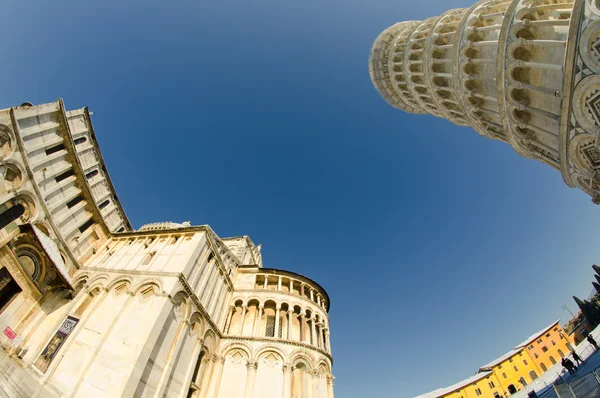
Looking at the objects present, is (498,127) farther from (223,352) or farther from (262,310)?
(223,352)

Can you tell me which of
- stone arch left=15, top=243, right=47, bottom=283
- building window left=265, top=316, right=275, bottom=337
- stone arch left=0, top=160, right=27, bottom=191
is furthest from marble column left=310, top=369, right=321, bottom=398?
stone arch left=0, top=160, right=27, bottom=191

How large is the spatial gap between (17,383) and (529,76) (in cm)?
2720

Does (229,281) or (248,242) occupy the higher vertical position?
(248,242)

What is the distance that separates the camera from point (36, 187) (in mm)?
17344

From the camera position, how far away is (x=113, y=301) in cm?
1784

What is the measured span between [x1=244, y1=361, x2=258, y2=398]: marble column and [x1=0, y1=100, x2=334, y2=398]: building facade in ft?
0.22

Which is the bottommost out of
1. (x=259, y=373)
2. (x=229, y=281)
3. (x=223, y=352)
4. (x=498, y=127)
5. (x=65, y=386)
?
(x=65, y=386)

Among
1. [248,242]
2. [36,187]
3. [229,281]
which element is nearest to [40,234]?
[36,187]

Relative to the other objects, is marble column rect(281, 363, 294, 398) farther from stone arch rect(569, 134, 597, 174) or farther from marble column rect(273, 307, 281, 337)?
stone arch rect(569, 134, 597, 174)

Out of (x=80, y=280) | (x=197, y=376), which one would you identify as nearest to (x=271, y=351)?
(x=197, y=376)

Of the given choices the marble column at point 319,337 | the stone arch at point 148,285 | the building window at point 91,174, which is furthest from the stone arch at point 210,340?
the building window at point 91,174

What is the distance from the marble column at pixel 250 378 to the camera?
63.5ft

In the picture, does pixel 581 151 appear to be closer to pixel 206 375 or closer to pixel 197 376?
pixel 206 375

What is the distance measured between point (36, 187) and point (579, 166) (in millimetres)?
29535
